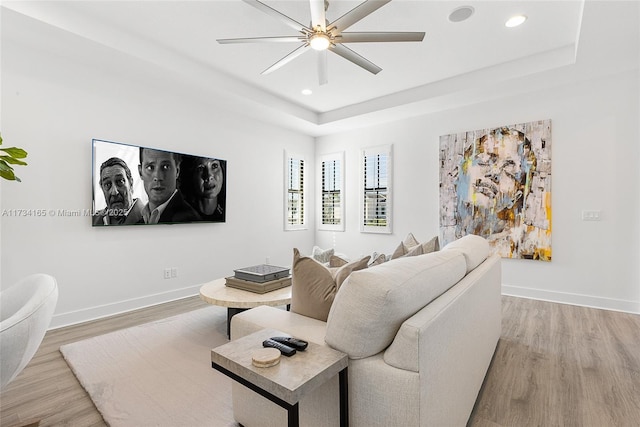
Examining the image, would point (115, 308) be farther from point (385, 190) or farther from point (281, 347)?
point (385, 190)

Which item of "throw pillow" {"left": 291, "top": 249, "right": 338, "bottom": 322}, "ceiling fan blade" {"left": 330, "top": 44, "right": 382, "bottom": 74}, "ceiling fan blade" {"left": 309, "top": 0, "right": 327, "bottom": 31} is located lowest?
"throw pillow" {"left": 291, "top": 249, "right": 338, "bottom": 322}

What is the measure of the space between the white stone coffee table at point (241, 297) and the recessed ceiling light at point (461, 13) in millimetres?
2787

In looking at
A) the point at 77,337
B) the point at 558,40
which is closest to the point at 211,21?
the point at 77,337

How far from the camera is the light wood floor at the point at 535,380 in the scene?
1.70 meters

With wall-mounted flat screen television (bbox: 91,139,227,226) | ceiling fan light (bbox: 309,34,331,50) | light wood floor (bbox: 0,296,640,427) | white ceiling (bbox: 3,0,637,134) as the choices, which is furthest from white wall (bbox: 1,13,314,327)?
ceiling fan light (bbox: 309,34,331,50)

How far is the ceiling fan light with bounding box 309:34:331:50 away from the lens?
7.62 feet

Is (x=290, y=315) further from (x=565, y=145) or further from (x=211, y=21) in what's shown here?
(x=565, y=145)

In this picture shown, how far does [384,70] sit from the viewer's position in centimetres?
370

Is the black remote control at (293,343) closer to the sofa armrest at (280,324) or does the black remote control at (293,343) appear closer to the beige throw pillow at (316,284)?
the sofa armrest at (280,324)

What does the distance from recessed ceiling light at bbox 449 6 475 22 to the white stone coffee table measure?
279 cm

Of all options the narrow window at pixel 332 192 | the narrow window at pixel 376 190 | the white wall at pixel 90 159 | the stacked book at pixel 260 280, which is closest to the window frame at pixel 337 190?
the narrow window at pixel 332 192

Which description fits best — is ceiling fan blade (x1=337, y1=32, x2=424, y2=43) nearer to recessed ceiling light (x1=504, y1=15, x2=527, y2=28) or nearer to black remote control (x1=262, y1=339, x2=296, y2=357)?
recessed ceiling light (x1=504, y1=15, x2=527, y2=28)

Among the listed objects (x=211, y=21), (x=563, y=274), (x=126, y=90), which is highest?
(x=211, y=21)

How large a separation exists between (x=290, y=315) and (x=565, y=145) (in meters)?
4.06
